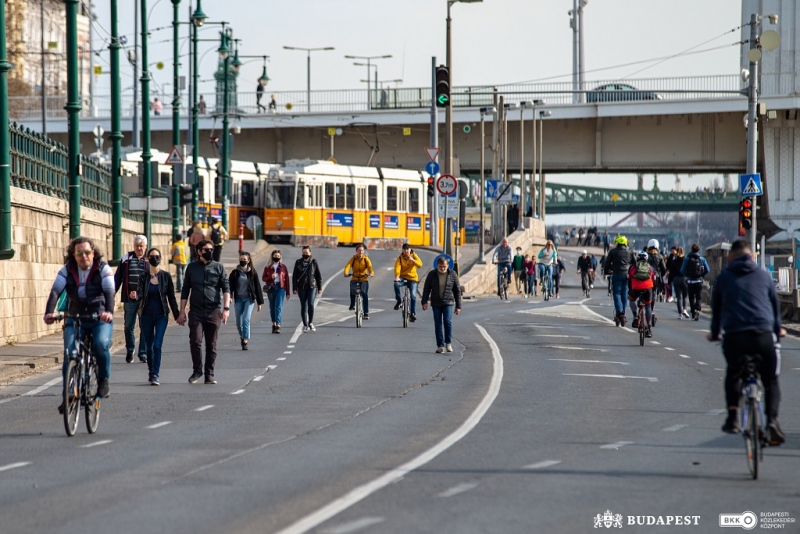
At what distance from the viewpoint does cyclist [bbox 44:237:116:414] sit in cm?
1273

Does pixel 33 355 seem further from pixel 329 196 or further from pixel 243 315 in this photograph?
pixel 329 196

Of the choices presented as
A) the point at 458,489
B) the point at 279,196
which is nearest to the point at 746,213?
the point at 458,489

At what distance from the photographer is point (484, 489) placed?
8.88 m

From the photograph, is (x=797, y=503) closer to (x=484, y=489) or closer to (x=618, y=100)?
(x=484, y=489)

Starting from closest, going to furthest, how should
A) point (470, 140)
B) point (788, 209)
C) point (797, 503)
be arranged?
1. point (797, 503)
2. point (788, 209)
3. point (470, 140)

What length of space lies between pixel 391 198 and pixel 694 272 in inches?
1281

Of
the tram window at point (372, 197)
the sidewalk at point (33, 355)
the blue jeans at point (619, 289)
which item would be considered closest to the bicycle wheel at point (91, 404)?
the sidewalk at point (33, 355)

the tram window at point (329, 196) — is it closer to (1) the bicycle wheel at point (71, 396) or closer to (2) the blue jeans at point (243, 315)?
(2) the blue jeans at point (243, 315)

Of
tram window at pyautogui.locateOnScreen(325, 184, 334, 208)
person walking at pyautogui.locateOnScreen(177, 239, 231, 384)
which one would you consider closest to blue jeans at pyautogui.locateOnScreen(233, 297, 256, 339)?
person walking at pyautogui.locateOnScreen(177, 239, 231, 384)

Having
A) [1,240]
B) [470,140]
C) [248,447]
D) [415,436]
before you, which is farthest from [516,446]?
[470,140]

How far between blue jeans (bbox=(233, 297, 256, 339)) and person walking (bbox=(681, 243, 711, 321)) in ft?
39.3

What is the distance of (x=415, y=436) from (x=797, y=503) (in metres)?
3.92

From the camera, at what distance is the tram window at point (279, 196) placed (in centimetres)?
6009

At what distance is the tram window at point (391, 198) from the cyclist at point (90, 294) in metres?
50.1
